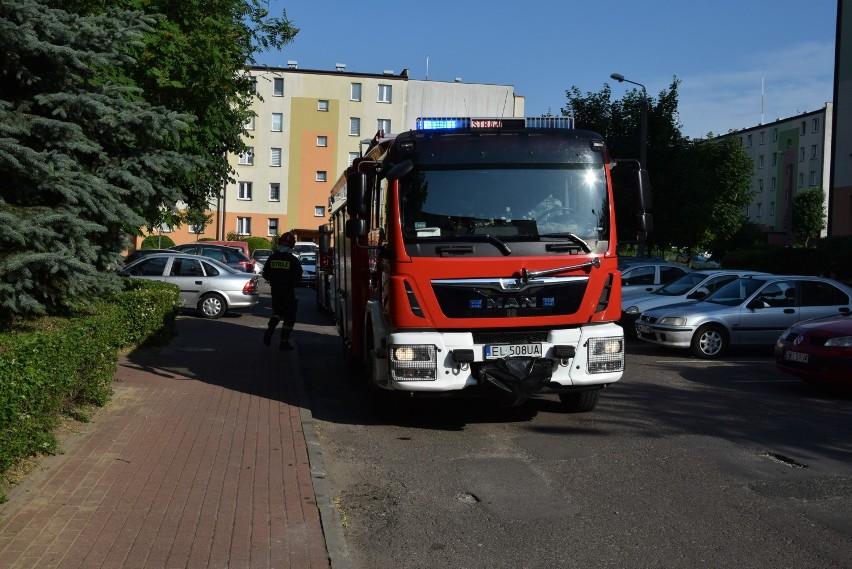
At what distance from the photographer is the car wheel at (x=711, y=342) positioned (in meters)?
15.8

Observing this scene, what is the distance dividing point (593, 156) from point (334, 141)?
62556mm

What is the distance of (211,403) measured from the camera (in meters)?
10.4

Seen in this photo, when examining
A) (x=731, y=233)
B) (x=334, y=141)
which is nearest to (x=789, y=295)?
(x=731, y=233)

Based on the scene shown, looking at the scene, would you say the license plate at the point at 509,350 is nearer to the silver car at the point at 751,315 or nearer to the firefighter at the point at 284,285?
the firefighter at the point at 284,285

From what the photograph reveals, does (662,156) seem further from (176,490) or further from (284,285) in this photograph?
(176,490)

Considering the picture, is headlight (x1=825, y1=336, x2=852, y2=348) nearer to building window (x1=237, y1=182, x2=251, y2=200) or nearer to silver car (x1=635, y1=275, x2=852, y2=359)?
silver car (x1=635, y1=275, x2=852, y2=359)

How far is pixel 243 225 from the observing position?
233ft

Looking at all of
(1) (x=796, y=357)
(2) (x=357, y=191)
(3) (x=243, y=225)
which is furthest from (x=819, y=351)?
(3) (x=243, y=225)

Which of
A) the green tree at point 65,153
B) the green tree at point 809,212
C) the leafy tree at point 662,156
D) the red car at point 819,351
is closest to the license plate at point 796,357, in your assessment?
the red car at point 819,351

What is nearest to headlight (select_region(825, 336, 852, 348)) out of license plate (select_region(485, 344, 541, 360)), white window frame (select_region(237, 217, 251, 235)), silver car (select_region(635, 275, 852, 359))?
silver car (select_region(635, 275, 852, 359))

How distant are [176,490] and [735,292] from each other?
12.5 metres

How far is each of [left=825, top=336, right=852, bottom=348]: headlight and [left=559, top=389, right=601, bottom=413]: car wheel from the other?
3.38 metres

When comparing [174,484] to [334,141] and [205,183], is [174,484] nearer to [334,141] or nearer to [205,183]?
[205,183]

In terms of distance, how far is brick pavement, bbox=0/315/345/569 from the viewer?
17.3 feet
